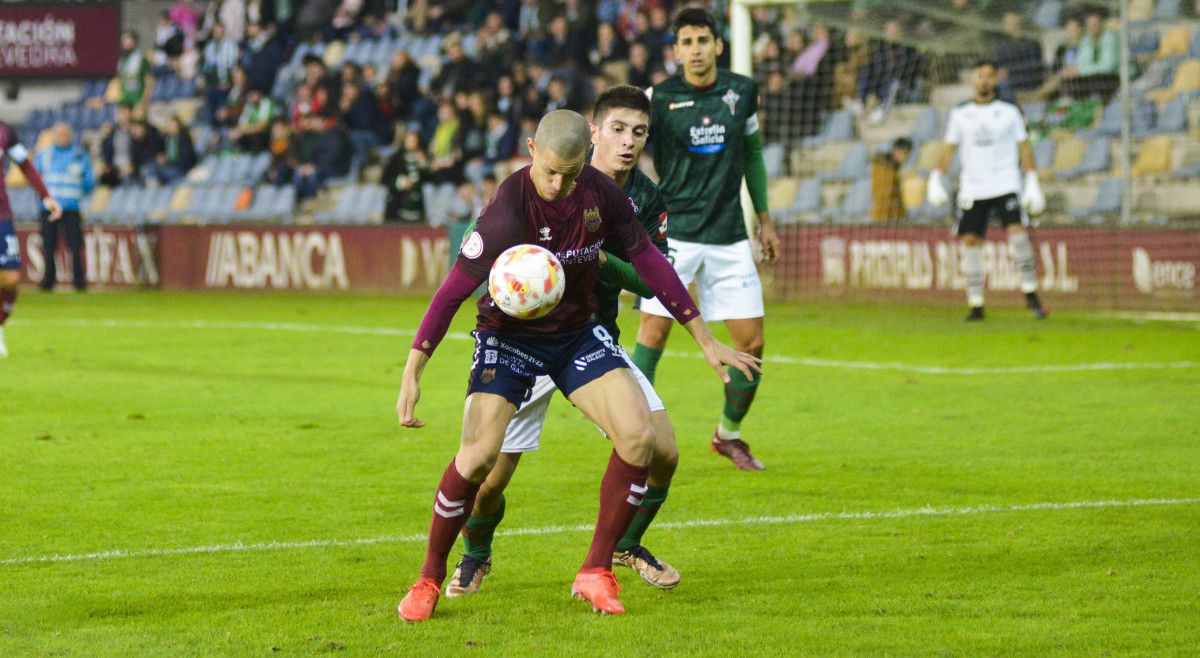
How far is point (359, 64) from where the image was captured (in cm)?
2836

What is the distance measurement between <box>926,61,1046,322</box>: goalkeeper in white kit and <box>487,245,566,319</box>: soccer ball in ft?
37.9

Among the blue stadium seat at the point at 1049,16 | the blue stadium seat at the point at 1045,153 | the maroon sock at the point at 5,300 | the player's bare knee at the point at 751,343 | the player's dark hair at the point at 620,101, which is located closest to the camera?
the player's dark hair at the point at 620,101

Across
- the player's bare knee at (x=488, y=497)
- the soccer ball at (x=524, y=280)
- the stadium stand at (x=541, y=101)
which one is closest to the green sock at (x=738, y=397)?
the player's bare knee at (x=488, y=497)

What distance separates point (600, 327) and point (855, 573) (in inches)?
49.6

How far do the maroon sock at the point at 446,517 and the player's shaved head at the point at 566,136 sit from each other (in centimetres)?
106

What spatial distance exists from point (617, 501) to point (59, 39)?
28849 mm

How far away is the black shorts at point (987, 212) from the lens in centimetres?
1641

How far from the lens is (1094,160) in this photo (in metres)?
19.2

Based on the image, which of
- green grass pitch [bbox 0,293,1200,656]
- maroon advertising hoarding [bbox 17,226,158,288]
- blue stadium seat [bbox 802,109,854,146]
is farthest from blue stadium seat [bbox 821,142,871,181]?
maroon advertising hoarding [bbox 17,226,158,288]

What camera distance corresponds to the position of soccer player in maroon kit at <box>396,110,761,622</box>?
17.5 feet

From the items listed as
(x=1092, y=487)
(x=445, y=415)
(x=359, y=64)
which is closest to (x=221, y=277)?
(x=359, y=64)

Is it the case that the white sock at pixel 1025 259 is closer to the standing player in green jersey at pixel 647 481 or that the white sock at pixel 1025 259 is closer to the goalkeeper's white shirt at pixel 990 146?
the goalkeeper's white shirt at pixel 990 146

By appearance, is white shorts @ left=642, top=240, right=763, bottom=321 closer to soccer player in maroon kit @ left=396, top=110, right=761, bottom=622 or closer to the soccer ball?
soccer player in maroon kit @ left=396, top=110, right=761, bottom=622

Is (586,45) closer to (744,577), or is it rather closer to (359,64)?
(359,64)
